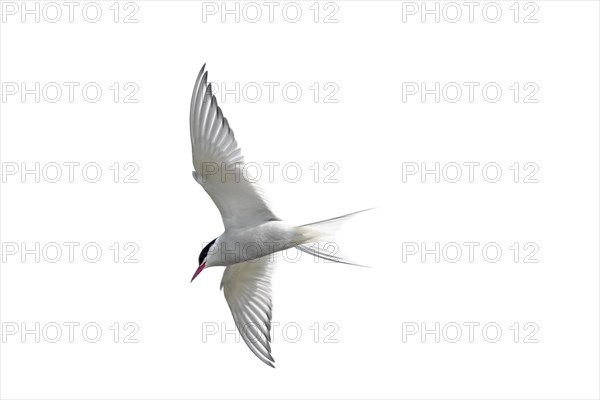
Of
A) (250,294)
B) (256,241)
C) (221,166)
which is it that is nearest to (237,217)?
(256,241)

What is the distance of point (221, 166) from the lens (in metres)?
5.19

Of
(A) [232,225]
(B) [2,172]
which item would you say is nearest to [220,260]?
(A) [232,225]

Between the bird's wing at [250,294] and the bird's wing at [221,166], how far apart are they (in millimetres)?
493

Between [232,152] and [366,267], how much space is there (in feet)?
3.46

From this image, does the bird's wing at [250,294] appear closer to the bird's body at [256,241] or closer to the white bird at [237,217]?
the white bird at [237,217]

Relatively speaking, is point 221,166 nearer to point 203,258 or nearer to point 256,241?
point 256,241

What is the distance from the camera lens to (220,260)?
553 centimetres

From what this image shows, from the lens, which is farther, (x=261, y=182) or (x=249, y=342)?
(x=249, y=342)

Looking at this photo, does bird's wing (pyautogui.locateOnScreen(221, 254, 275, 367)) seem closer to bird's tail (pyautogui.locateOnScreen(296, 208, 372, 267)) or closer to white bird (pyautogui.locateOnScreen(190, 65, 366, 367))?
white bird (pyautogui.locateOnScreen(190, 65, 366, 367))

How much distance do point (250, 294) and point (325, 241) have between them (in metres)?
0.89

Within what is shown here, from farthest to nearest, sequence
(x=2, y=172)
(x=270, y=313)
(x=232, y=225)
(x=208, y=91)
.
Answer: (x=2, y=172) < (x=270, y=313) < (x=232, y=225) < (x=208, y=91)

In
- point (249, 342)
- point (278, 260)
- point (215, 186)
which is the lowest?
point (249, 342)

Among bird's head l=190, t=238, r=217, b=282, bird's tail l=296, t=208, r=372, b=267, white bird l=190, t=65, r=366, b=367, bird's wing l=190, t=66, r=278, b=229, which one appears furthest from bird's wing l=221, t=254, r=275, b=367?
bird's tail l=296, t=208, r=372, b=267

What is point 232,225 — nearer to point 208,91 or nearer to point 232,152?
point 232,152
